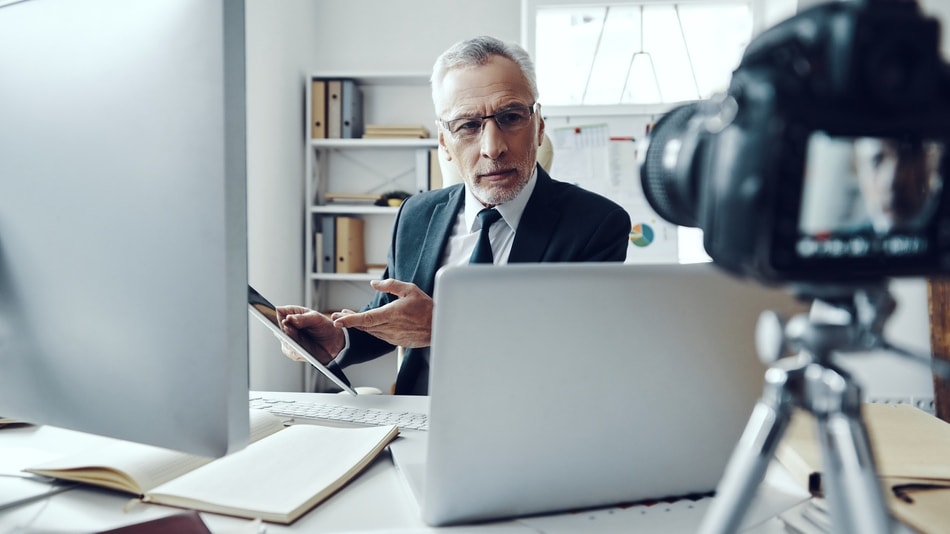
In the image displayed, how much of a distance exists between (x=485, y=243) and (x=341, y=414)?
2.02ft

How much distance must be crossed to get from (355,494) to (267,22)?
2.82 meters

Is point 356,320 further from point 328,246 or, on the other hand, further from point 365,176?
point 365,176

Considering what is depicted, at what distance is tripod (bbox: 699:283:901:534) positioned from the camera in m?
0.35

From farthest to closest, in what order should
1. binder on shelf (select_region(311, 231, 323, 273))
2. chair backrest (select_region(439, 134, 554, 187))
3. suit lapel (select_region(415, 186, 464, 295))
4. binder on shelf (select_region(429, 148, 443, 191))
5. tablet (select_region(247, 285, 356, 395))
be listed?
binder on shelf (select_region(311, 231, 323, 273)) < binder on shelf (select_region(429, 148, 443, 191)) < chair backrest (select_region(439, 134, 554, 187)) < suit lapel (select_region(415, 186, 464, 295)) < tablet (select_region(247, 285, 356, 395))

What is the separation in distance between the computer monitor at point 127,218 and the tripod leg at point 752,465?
1.28ft

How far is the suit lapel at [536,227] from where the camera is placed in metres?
1.46

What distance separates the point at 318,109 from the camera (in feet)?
10.7

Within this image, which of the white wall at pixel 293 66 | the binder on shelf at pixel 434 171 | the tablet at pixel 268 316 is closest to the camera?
the tablet at pixel 268 316

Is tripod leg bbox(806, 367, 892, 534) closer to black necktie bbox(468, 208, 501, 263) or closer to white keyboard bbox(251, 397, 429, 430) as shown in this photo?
white keyboard bbox(251, 397, 429, 430)

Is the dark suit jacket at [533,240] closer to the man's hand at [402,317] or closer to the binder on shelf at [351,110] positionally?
the man's hand at [402,317]

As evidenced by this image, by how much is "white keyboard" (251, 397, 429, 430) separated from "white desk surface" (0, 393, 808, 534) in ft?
0.74

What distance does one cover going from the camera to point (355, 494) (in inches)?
26.1

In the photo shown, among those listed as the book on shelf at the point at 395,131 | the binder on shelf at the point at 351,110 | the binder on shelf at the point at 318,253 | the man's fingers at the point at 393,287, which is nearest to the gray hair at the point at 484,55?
the man's fingers at the point at 393,287

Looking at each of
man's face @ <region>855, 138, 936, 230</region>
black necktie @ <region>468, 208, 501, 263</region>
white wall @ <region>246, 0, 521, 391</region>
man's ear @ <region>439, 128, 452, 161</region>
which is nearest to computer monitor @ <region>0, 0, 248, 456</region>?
man's face @ <region>855, 138, 936, 230</region>
